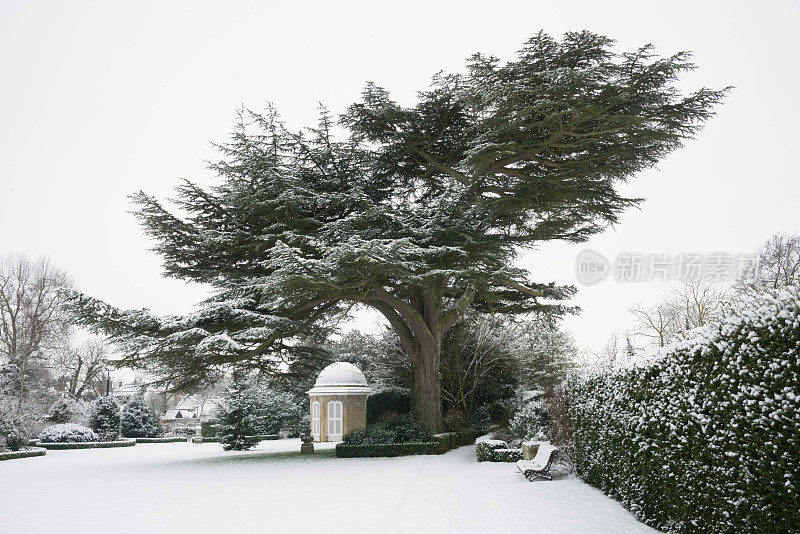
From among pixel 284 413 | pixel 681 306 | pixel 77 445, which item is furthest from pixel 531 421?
pixel 284 413

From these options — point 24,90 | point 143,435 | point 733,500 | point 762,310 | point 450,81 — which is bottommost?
point 143,435

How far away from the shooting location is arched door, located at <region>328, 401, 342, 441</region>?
26062mm

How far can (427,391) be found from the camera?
61.8 ft

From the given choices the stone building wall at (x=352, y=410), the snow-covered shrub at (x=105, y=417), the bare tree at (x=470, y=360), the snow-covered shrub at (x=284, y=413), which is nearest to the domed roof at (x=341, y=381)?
the stone building wall at (x=352, y=410)

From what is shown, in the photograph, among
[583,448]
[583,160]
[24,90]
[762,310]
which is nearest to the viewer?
[762,310]

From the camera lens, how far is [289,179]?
51.9 feet

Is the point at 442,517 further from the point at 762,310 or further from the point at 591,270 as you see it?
the point at 591,270

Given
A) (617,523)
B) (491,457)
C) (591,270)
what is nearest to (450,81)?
(591,270)

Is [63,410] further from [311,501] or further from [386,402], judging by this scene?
[311,501]

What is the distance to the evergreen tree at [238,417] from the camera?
21.1 metres

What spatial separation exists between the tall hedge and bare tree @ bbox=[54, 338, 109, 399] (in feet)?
116

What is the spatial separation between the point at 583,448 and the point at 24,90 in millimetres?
25670

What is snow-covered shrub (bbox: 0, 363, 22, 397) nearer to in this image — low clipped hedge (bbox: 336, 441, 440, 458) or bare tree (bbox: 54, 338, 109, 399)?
bare tree (bbox: 54, 338, 109, 399)

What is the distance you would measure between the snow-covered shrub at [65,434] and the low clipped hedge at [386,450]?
Answer: 16.1 metres
